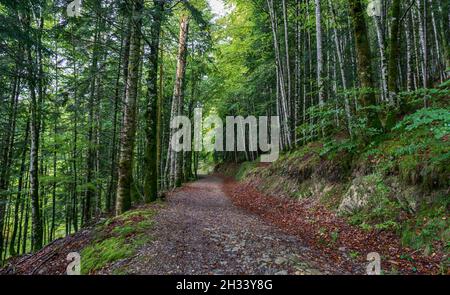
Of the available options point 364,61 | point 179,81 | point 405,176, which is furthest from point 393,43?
point 179,81

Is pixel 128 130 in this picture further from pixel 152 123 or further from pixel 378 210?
pixel 378 210

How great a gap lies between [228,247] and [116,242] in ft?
7.37

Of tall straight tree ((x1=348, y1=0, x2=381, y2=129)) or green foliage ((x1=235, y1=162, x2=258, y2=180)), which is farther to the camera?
green foliage ((x1=235, y1=162, x2=258, y2=180))

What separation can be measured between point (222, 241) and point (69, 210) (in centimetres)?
1603

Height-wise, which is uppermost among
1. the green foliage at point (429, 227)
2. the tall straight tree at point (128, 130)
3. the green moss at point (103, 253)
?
the tall straight tree at point (128, 130)

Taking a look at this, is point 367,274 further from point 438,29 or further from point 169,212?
point 438,29

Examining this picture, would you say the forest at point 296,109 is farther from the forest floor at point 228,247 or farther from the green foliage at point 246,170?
the green foliage at point 246,170

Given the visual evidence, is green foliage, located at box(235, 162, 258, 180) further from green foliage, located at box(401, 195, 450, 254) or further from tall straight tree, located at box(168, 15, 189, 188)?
green foliage, located at box(401, 195, 450, 254)

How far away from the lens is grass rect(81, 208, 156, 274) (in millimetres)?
4480

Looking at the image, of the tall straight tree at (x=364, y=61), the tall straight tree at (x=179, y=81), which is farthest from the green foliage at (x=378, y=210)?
the tall straight tree at (x=179, y=81)

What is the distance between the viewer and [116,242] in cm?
513

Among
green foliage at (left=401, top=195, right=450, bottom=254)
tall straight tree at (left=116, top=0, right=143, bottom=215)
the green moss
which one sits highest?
tall straight tree at (left=116, top=0, right=143, bottom=215)

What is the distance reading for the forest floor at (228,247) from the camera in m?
4.02

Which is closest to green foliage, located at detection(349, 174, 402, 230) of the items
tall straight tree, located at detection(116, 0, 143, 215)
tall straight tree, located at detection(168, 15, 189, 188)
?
tall straight tree, located at detection(116, 0, 143, 215)
